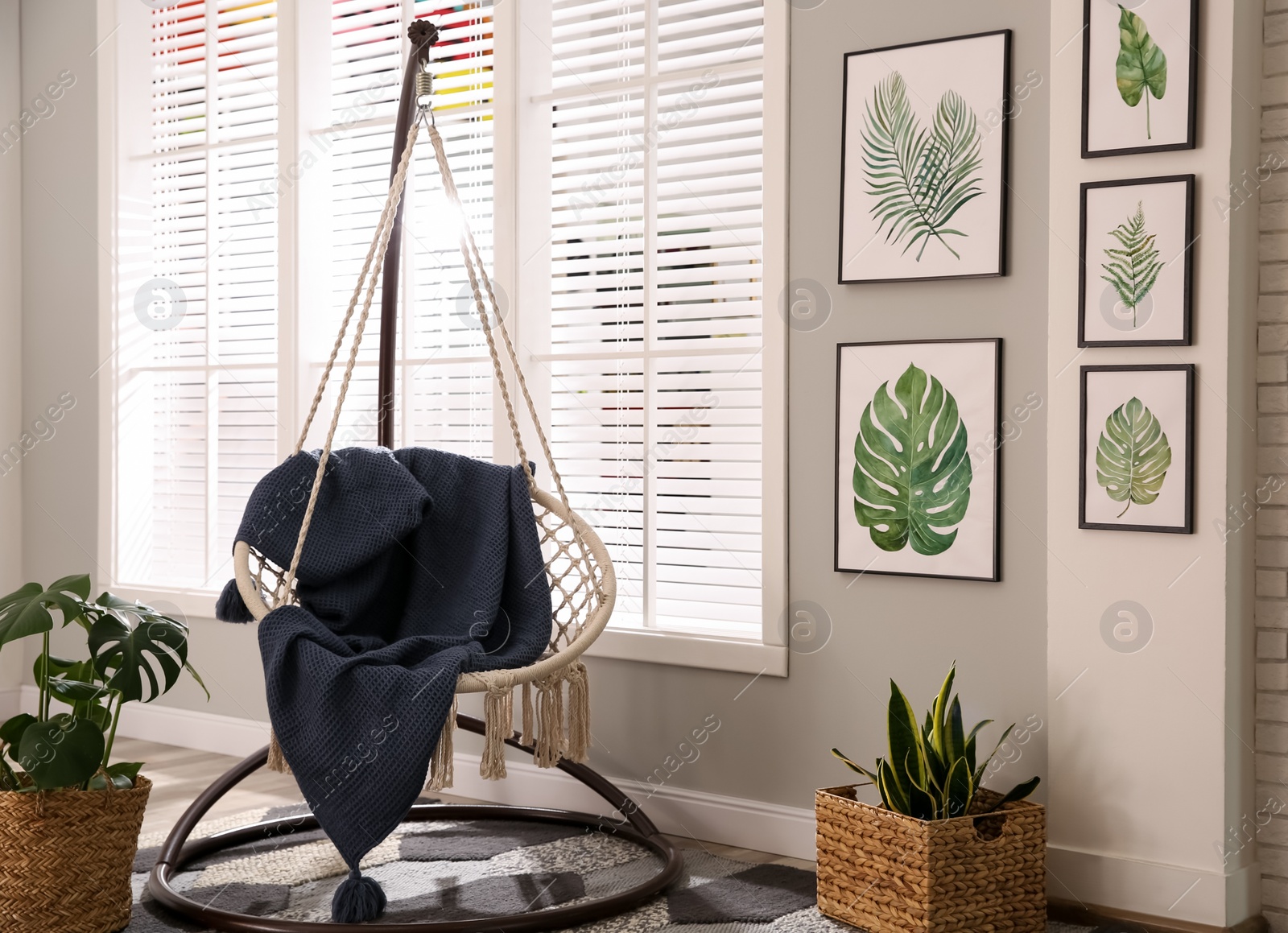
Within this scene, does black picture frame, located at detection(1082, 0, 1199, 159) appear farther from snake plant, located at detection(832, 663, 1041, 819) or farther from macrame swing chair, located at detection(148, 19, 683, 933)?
macrame swing chair, located at detection(148, 19, 683, 933)

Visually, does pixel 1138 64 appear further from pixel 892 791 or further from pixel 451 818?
pixel 451 818

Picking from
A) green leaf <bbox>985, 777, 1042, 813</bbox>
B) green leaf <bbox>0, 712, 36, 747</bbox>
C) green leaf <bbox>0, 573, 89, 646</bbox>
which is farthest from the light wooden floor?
green leaf <bbox>0, 573, 89, 646</bbox>

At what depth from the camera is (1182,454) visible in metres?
2.27

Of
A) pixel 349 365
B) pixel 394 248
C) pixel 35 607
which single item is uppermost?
pixel 394 248

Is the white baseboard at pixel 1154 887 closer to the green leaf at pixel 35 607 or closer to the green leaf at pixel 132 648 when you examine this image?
the green leaf at pixel 132 648

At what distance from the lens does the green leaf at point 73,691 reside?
215cm

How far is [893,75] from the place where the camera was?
2604 mm

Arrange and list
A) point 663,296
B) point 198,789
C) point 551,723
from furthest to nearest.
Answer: point 198,789
point 663,296
point 551,723

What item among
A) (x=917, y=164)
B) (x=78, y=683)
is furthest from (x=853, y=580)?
(x=78, y=683)

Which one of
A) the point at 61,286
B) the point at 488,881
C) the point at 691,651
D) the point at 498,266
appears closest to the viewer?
the point at 488,881

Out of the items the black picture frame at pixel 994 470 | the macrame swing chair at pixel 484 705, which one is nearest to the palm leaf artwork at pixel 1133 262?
the black picture frame at pixel 994 470

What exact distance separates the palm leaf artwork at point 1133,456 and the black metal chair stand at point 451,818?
112cm

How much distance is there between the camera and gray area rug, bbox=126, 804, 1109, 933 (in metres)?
2.34

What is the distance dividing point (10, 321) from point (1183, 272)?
3.64 metres
